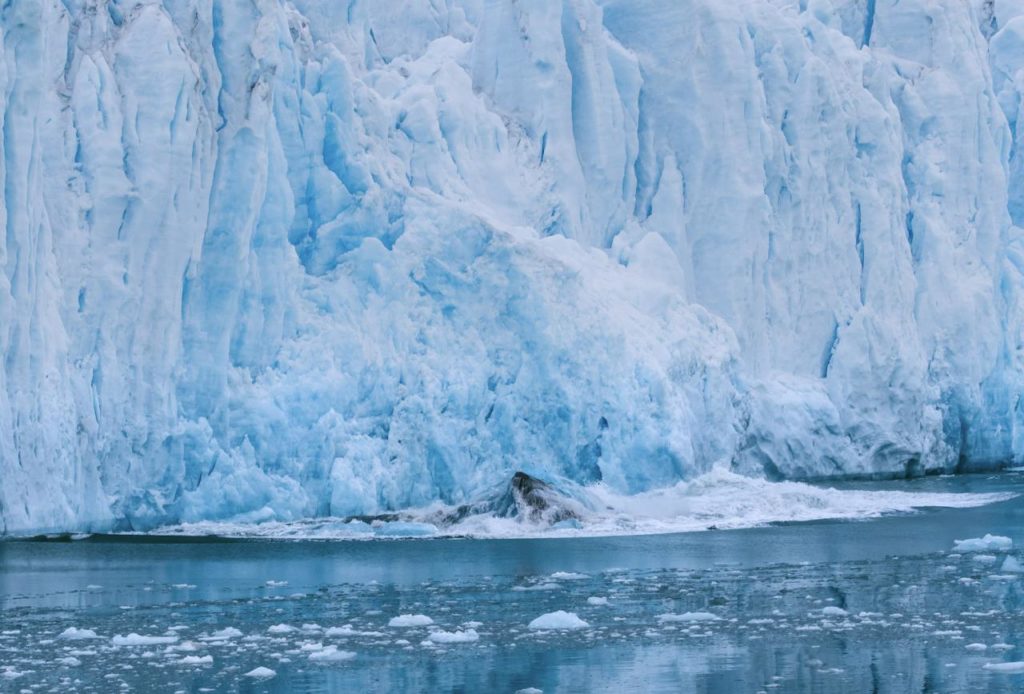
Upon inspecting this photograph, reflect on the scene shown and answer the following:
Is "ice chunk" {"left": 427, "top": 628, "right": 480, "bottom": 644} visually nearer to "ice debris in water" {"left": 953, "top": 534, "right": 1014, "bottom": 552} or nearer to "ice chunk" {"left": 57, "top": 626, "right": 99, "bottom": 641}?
"ice chunk" {"left": 57, "top": 626, "right": 99, "bottom": 641}

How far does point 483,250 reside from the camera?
26.8 metres

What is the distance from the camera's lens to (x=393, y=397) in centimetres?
2516

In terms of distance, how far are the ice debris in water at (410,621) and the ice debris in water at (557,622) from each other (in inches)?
35.9

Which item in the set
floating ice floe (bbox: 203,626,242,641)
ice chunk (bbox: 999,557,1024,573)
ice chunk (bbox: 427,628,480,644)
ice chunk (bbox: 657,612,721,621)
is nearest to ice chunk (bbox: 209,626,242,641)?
floating ice floe (bbox: 203,626,242,641)

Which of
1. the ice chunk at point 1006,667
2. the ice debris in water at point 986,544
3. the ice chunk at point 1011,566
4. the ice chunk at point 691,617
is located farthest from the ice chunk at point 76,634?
the ice debris in water at point 986,544

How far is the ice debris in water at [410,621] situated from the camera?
590 inches

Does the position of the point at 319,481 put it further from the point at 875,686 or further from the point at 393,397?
the point at 875,686

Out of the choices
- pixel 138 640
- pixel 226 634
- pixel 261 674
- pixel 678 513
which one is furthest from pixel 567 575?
pixel 678 513

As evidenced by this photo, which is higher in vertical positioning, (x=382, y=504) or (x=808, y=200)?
(x=808, y=200)

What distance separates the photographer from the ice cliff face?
75.0 feet

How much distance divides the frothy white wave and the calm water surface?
0.97 m

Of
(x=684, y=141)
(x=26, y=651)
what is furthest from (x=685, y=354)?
(x=26, y=651)

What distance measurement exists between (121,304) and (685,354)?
1000 centimetres

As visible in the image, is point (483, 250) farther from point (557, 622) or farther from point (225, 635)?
point (225, 635)
